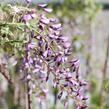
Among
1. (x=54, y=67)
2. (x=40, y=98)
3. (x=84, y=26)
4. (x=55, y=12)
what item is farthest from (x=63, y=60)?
(x=84, y=26)

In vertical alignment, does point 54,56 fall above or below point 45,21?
below

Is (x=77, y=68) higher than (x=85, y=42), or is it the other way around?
(x=77, y=68)

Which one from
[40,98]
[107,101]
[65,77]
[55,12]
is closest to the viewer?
[65,77]

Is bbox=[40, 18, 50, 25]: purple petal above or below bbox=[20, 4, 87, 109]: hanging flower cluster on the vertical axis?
above

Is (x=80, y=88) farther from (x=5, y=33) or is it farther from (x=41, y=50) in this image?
(x=5, y=33)

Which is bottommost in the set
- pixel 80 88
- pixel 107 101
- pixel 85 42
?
pixel 107 101

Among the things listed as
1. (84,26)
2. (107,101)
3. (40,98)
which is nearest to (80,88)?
(40,98)

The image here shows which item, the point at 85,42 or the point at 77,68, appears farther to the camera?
the point at 85,42

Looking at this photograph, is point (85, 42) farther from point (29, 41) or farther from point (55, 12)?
point (29, 41)

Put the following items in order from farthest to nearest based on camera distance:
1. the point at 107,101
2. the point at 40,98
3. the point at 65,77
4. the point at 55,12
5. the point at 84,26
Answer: the point at 84,26, the point at 55,12, the point at 107,101, the point at 40,98, the point at 65,77

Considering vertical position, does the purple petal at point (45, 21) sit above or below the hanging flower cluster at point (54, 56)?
above
